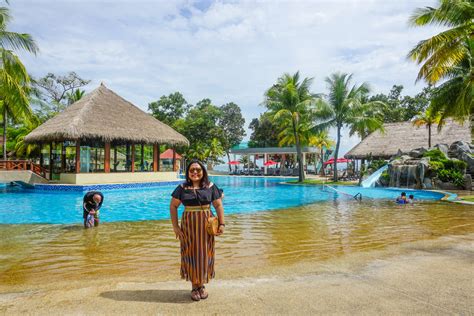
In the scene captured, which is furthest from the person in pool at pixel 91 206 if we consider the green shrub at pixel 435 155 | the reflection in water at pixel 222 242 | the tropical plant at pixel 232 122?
the tropical plant at pixel 232 122

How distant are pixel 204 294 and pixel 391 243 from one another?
4055mm

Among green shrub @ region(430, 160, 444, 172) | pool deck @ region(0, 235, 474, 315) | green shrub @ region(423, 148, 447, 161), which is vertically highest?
green shrub @ region(423, 148, 447, 161)

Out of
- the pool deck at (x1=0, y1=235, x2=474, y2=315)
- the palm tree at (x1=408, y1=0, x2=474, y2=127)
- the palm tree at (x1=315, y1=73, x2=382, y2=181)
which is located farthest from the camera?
the palm tree at (x1=315, y1=73, x2=382, y2=181)

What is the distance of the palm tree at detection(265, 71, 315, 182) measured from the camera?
24.1 meters

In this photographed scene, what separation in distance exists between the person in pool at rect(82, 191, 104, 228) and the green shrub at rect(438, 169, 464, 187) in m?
17.3

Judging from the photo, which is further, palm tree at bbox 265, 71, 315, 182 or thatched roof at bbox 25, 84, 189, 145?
palm tree at bbox 265, 71, 315, 182

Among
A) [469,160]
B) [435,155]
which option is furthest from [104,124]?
[469,160]

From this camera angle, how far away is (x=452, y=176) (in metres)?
17.5

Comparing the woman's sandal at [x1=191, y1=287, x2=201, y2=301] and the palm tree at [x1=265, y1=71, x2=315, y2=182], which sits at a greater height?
the palm tree at [x1=265, y1=71, x2=315, y2=182]

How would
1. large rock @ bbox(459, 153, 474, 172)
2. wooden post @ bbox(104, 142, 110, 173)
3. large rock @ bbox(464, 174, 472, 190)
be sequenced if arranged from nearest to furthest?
large rock @ bbox(464, 174, 472, 190) < large rock @ bbox(459, 153, 474, 172) < wooden post @ bbox(104, 142, 110, 173)

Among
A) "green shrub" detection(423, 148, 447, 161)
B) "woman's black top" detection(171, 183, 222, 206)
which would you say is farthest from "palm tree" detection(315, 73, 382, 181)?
"woman's black top" detection(171, 183, 222, 206)

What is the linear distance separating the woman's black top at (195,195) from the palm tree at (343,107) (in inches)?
847

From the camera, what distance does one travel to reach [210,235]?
3096 mm

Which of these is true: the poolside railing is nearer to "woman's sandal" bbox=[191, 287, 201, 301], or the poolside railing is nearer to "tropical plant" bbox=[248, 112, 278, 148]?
"woman's sandal" bbox=[191, 287, 201, 301]
